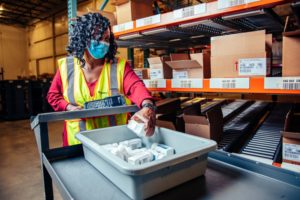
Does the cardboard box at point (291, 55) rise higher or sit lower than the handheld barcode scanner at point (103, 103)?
higher

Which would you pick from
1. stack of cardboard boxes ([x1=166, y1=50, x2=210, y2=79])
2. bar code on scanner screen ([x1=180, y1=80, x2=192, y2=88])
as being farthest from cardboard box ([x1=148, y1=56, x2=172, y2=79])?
bar code on scanner screen ([x1=180, y1=80, x2=192, y2=88])

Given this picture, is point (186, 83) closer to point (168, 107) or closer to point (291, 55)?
point (168, 107)

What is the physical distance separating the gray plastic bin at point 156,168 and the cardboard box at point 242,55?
716 mm

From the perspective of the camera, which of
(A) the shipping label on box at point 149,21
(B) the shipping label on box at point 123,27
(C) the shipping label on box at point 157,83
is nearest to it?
(A) the shipping label on box at point 149,21

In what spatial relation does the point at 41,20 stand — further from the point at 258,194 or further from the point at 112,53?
the point at 258,194

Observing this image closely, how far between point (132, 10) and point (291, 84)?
1467mm

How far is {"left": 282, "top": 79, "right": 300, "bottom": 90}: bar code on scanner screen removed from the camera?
114 cm

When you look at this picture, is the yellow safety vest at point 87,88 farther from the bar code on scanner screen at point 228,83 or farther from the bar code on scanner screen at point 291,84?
the bar code on scanner screen at point 291,84

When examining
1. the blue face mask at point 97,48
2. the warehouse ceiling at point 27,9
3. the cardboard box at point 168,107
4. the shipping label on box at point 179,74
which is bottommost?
the cardboard box at point 168,107

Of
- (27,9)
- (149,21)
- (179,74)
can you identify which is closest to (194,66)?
(179,74)

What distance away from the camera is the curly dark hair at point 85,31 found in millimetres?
1447

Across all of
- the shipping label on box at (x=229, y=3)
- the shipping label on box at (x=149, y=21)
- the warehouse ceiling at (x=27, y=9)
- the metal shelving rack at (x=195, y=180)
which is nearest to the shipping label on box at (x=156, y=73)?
the shipping label on box at (x=149, y=21)

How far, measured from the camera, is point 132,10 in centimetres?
206

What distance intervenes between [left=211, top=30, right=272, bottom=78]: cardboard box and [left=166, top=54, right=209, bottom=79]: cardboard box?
12 cm
